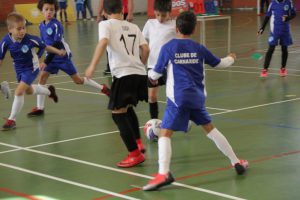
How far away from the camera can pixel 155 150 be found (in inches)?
294

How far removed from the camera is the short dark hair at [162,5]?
7.65 m

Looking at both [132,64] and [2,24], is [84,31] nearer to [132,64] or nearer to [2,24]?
[2,24]

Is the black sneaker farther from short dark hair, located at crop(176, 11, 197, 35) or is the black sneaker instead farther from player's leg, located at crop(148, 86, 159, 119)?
short dark hair, located at crop(176, 11, 197, 35)

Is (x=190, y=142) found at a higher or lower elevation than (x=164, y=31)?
lower

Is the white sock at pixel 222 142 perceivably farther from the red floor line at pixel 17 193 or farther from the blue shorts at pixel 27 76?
the blue shorts at pixel 27 76

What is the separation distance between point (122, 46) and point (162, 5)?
1.25m

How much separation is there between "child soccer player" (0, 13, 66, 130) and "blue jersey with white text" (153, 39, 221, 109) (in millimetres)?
3411

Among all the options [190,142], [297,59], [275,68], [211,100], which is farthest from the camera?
[297,59]

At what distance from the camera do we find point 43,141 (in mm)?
8117

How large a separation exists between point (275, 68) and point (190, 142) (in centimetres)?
669

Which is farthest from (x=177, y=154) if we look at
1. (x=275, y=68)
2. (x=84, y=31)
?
(x=84, y=31)

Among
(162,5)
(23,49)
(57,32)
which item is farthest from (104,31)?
(57,32)

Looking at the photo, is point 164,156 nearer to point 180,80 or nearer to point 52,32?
point 180,80

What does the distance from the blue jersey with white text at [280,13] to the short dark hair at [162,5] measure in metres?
5.39
